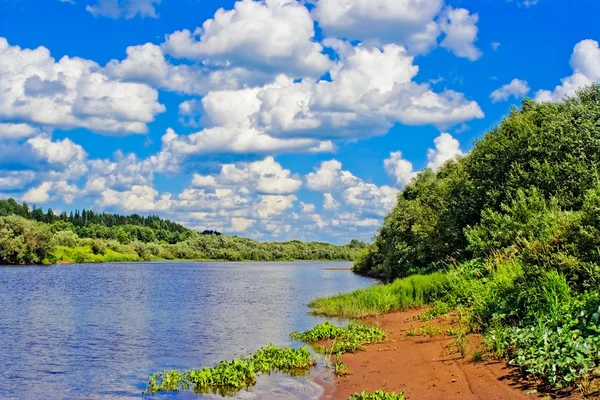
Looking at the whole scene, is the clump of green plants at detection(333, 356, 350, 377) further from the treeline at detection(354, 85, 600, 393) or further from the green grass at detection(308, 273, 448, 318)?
the green grass at detection(308, 273, 448, 318)

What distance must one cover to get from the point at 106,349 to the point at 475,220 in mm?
24669

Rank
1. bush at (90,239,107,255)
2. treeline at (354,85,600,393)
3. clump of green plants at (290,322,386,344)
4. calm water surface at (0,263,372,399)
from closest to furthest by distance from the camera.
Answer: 1. treeline at (354,85,600,393)
2. calm water surface at (0,263,372,399)
3. clump of green plants at (290,322,386,344)
4. bush at (90,239,107,255)

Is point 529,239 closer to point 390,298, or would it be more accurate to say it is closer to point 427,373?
point 427,373

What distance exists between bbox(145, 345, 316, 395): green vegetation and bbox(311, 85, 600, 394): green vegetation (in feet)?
18.0

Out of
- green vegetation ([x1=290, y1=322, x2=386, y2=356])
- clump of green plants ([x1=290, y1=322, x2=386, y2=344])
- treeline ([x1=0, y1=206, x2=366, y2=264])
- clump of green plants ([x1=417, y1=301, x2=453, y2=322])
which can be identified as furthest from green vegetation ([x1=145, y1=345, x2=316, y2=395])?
treeline ([x1=0, y1=206, x2=366, y2=264])

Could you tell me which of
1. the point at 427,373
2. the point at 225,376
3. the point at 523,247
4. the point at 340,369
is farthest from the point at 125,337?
the point at 523,247

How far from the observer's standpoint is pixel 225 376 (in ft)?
53.9

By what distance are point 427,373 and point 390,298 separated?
16.8m

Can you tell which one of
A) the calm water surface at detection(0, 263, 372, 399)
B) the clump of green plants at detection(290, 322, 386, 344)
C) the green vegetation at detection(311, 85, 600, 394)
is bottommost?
the calm water surface at detection(0, 263, 372, 399)

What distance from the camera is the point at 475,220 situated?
37250 millimetres

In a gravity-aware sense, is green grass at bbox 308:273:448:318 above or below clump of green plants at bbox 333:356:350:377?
above

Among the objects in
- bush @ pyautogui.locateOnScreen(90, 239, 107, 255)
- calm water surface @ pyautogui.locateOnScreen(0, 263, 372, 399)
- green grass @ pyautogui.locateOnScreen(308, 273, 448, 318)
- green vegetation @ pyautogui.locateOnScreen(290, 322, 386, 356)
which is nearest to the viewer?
calm water surface @ pyautogui.locateOnScreen(0, 263, 372, 399)

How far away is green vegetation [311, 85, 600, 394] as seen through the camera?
12.3 metres

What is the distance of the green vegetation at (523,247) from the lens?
1230cm
